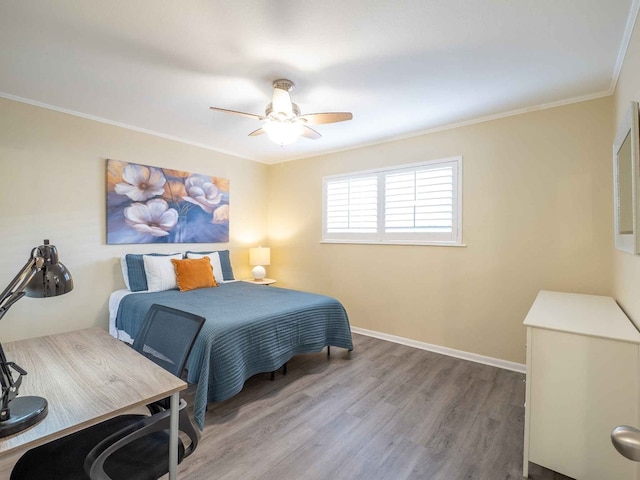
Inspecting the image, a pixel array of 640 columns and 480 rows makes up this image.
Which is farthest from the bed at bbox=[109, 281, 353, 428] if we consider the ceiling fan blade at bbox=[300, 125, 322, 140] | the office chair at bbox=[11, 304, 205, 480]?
the ceiling fan blade at bbox=[300, 125, 322, 140]

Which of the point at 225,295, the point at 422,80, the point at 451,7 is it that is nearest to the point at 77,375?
the point at 225,295

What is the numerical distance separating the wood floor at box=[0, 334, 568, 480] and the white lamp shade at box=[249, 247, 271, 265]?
1.94 m

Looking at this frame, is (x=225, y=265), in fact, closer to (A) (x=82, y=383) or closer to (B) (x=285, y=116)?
(B) (x=285, y=116)

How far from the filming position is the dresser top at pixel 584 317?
1480 mm

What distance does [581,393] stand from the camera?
149 centimetres

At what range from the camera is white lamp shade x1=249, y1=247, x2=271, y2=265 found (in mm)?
4535

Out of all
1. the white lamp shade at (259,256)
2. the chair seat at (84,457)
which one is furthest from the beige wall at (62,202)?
the chair seat at (84,457)

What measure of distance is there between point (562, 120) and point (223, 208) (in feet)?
12.8

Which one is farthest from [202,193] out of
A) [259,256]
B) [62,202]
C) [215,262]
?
[62,202]

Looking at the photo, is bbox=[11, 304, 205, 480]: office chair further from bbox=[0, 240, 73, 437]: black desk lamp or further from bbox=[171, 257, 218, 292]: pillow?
bbox=[171, 257, 218, 292]: pillow

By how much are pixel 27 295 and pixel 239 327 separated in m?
1.44

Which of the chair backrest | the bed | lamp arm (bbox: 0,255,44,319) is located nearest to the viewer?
lamp arm (bbox: 0,255,44,319)

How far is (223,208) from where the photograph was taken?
4.35 meters

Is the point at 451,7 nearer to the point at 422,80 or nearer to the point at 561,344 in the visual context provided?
the point at 422,80
